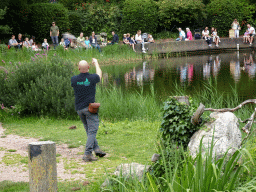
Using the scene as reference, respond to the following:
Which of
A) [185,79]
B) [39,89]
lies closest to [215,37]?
[185,79]

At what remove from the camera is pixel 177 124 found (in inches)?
203

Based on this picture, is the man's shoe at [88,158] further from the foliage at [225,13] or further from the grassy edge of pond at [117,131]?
the foliage at [225,13]

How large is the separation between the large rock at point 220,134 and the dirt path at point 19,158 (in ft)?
5.73

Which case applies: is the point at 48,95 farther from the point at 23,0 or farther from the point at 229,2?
the point at 229,2

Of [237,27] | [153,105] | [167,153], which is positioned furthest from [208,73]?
[237,27]

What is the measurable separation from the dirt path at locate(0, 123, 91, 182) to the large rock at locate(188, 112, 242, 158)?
5.73ft

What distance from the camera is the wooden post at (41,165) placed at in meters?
3.59

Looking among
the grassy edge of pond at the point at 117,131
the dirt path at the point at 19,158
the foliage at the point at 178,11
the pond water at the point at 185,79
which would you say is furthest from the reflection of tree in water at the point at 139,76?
the foliage at the point at 178,11

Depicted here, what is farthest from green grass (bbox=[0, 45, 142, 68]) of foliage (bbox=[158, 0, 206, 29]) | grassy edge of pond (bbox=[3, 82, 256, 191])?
foliage (bbox=[158, 0, 206, 29])

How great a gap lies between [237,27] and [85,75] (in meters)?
32.9

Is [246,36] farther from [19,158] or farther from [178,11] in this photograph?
[19,158]

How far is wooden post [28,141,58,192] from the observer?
141 inches

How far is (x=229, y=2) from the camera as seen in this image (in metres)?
40.5

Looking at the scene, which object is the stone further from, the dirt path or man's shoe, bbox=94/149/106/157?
man's shoe, bbox=94/149/106/157
